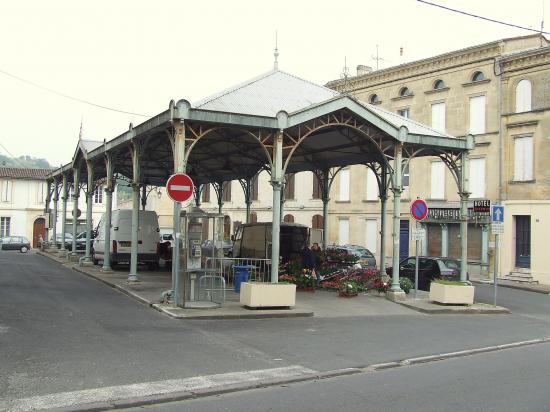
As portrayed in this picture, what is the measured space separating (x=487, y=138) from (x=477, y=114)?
1.61 meters

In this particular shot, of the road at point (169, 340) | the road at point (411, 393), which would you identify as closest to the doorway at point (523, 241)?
the road at point (169, 340)

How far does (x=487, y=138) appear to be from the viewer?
32.5m

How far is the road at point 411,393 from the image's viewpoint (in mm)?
6562

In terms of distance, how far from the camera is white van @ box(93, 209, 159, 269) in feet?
74.9

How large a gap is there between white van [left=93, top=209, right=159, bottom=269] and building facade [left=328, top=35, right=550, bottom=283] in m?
18.0

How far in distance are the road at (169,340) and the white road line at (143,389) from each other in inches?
6.5

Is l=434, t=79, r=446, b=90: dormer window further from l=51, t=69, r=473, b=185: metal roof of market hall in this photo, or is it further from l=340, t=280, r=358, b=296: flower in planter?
l=340, t=280, r=358, b=296: flower in planter

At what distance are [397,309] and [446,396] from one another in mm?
9255

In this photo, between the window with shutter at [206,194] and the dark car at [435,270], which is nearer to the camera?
the dark car at [435,270]

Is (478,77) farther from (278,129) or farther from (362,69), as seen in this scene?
(278,129)

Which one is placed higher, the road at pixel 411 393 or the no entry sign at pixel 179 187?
the no entry sign at pixel 179 187

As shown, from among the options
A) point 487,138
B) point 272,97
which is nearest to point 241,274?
point 272,97

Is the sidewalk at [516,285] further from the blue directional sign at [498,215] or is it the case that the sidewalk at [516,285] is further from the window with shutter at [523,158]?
the blue directional sign at [498,215]

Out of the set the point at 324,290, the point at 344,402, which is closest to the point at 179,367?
the point at 344,402
